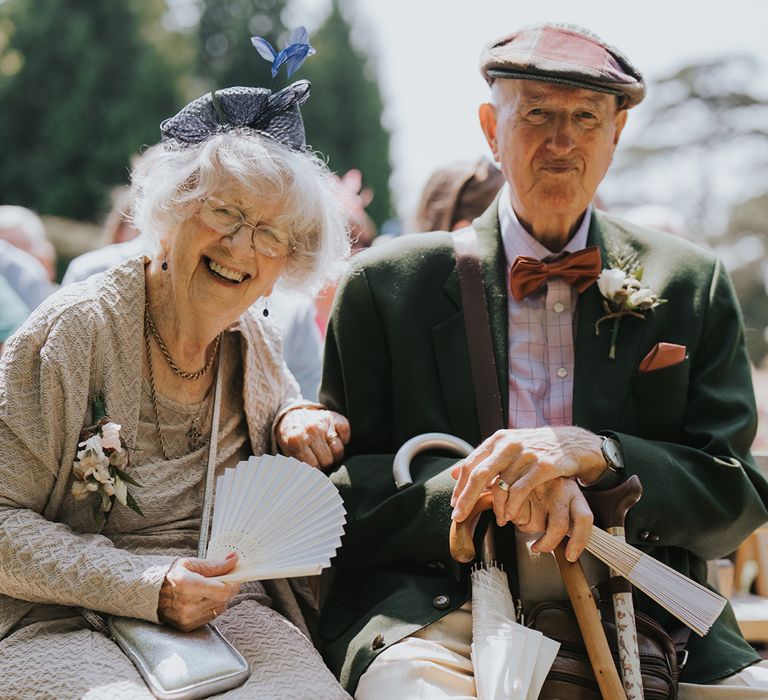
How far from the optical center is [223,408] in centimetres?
288

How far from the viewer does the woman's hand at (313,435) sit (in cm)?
281

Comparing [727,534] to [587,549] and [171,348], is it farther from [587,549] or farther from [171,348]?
[171,348]

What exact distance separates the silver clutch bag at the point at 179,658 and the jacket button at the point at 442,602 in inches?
21.2

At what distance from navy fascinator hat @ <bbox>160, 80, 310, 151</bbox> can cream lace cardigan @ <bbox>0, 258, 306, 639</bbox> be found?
16.5 inches

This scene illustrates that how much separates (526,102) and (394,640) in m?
1.57

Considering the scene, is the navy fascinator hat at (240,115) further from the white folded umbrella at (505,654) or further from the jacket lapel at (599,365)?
the white folded umbrella at (505,654)

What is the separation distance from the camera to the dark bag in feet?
7.65

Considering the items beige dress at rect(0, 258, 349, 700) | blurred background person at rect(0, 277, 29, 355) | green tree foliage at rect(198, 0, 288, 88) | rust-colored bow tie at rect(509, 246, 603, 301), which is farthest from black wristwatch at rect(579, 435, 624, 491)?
green tree foliage at rect(198, 0, 288, 88)

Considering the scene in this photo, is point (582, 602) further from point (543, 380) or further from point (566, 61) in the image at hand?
point (566, 61)

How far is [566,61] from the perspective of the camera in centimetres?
280

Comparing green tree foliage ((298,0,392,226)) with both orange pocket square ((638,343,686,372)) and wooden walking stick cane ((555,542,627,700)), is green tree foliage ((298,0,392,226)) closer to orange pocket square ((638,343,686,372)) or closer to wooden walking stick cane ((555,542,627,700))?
orange pocket square ((638,343,686,372))

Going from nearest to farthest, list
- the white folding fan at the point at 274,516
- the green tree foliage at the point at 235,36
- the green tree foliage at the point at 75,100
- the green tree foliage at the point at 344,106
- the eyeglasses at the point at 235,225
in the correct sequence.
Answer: the white folding fan at the point at 274,516 → the eyeglasses at the point at 235,225 → the green tree foliage at the point at 75,100 → the green tree foliage at the point at 344,106 → the green tree foliage at the point at 235,36

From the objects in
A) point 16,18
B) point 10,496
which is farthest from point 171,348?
point 16,18

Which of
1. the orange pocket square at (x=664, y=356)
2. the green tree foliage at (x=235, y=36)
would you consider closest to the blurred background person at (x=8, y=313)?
the orange pocket square at (x=664, y=356)
